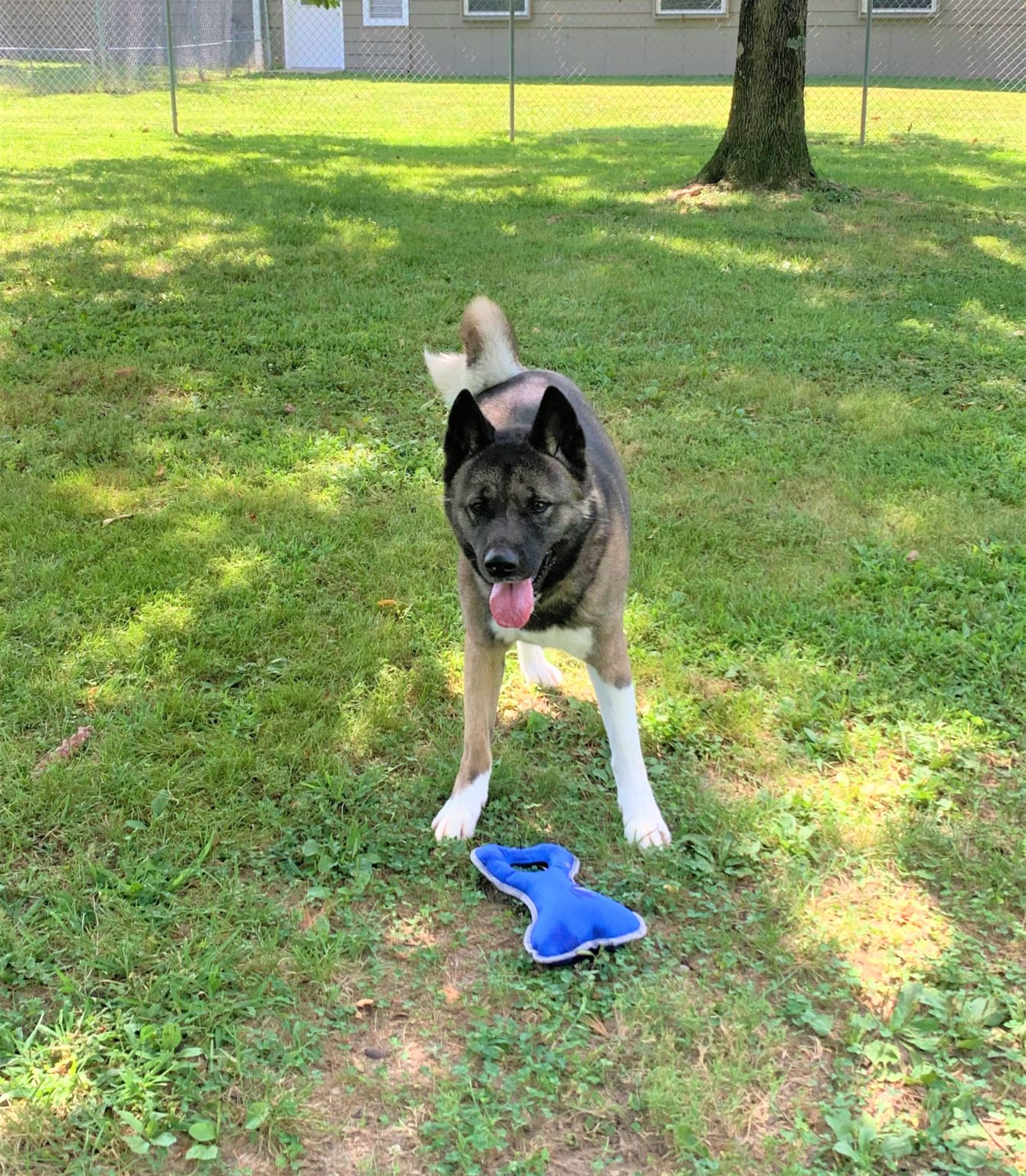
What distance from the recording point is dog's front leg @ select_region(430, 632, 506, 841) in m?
3.01

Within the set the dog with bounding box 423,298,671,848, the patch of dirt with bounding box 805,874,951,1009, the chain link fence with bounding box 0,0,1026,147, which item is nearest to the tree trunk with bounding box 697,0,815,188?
the chain link fence with bounding box 0,0,1026,147

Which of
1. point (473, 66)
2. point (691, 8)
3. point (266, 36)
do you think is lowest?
point (473, 66)

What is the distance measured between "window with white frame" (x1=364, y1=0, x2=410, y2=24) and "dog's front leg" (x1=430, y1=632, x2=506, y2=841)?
1040 inches

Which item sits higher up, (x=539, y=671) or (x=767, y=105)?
(x=767, y=105)

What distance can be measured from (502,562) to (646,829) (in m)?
0.93

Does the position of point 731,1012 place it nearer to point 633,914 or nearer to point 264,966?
point 633,914

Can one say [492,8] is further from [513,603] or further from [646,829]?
[646,829]

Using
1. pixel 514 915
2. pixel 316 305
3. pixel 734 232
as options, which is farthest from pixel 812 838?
pixel 734 232

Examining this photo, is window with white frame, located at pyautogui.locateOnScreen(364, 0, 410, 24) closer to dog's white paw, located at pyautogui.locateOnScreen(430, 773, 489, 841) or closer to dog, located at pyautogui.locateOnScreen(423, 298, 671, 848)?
dog, located at pyautogui.locateOnScreen(423, 298, 671, 848)

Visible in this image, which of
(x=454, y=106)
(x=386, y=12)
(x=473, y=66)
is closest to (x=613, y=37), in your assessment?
(x=473, y=66)

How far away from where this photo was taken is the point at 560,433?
289 centimetres

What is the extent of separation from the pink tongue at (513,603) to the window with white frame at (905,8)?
2521cm

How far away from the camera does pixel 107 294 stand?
7332 mm

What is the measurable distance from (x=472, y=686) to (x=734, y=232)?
7383mm
